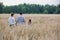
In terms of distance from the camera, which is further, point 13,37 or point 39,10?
point 39,10

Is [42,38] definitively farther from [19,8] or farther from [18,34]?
[19,8]

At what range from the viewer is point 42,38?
6.70 meters

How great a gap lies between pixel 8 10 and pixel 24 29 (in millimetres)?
78128

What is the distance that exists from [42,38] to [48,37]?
26 cm

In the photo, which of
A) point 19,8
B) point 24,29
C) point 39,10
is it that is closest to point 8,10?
point 19,8

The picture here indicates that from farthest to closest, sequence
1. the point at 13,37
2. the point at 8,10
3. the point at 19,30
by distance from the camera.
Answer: the point at 8,10 < the point at 19,30 < the point at 13,37

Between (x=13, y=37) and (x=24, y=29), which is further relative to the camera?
(x=24, y=29)

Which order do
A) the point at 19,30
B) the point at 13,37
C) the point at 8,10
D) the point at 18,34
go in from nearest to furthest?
the point at 13,37
the point at 18,34
the point at 19,30
the point at 8,10

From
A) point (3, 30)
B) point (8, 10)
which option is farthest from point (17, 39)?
point (8, 10)

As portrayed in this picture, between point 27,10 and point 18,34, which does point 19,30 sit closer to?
point 18,34

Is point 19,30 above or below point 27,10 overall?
above

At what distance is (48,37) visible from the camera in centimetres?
690

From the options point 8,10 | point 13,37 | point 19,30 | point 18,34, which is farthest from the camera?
point 8,10

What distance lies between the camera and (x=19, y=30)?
729 cm
